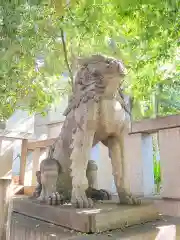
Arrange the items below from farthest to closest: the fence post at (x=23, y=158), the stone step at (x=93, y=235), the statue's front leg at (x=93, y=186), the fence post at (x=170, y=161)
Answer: the fence post at (x=23, y=158), the fence post at (x=170, y=161), the statue's front leg at (x=93, y=186), the stone step at (x=93, y=235)

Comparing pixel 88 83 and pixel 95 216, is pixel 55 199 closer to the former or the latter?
pixel 95 216

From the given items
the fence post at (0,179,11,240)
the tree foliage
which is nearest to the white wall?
the fence post at (0,179,11,240)

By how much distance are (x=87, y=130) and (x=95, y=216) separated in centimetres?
43

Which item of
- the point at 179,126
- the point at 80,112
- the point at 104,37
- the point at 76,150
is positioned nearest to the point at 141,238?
the point at 76,150

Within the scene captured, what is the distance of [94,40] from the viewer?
216 centimetres

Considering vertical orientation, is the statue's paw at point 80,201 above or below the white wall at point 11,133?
below

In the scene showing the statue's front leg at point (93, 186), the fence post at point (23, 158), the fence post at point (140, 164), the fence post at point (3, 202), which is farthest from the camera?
the fence post at point (23, 158)

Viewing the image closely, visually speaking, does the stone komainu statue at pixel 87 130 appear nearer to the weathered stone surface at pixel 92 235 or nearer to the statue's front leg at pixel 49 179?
the statue's front leg at pixel 49 179

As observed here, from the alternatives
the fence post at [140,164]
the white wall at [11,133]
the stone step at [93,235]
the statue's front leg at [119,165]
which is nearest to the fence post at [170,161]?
the fence post at [140,164]

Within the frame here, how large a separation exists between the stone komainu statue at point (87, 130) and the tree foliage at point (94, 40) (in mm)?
429

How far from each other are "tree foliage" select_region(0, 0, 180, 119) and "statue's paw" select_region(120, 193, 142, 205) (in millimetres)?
1074

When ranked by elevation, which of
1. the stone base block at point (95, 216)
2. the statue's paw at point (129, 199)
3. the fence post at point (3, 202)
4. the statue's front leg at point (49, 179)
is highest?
the statue's front leg at point (49, 179)

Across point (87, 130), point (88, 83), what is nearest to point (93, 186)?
point (87, 130)

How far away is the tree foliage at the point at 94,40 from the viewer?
161 centimetres
